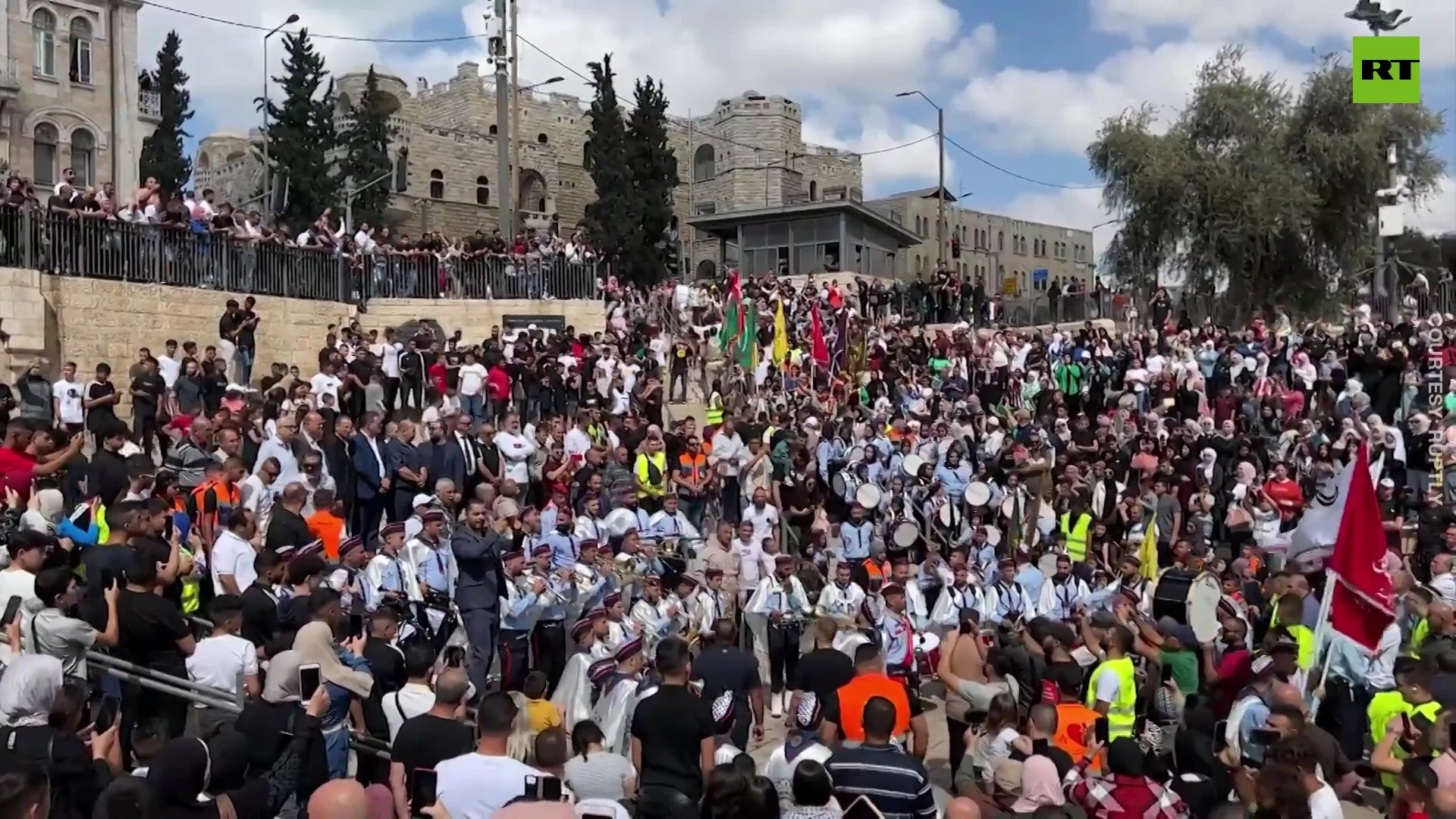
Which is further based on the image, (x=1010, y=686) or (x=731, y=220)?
(x=731, y=220)

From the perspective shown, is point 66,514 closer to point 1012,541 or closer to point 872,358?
point 1012,541

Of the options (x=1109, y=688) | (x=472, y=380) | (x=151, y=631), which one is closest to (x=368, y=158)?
(x=472, y=380)

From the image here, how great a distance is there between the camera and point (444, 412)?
14898 mm

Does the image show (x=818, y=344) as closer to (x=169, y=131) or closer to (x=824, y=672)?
(x=824, y=672)

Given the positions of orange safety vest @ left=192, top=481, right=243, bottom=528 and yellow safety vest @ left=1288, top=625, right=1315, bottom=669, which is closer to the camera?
yellow safety vest @ left=1288, top=625, right=1315, bottom=669

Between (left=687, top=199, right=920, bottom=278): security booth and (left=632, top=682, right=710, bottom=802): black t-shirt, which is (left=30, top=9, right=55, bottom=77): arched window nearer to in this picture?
(left=687, top=199, right=920, bottom=278): security booth

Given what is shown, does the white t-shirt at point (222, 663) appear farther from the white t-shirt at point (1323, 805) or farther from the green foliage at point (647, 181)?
the green foliage at point (647, 181)

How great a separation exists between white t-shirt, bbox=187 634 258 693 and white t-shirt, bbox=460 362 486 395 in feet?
33.3

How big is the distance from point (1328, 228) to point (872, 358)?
16.6 m

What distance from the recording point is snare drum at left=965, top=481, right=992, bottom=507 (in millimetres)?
13898

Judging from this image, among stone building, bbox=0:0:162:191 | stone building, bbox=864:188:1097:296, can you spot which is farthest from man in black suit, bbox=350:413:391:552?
stone building, bbox=864:188:1097:296

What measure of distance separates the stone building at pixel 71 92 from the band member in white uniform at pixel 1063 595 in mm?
33683

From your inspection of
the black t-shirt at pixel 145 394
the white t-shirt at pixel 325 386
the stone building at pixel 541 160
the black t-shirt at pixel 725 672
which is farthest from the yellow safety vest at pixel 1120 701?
the stone building at pixel 541 160

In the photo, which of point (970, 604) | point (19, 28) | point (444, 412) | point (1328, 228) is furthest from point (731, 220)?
point (970, 604)
